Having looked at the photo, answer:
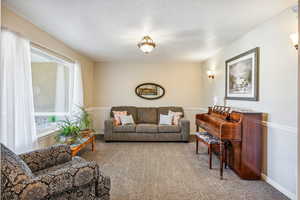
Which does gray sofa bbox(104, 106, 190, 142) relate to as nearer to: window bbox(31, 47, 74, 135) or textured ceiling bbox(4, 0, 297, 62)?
window bbox(31, 47, 74, 135)

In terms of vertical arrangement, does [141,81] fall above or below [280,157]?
above

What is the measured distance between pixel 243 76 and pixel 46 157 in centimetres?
328

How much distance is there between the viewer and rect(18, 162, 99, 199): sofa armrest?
1315 millimetres

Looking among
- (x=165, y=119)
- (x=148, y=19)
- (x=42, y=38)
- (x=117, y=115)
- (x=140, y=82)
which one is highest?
(x=148, y=19)

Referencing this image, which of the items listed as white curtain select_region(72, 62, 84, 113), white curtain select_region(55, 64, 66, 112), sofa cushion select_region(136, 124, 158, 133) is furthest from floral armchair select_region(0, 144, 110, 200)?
sofa cushion select_region(136, 124, 158, 133)

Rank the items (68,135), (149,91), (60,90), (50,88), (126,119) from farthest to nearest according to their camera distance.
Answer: (149,91) → (126,119) → (60,90) → (50,88) → (68,135)

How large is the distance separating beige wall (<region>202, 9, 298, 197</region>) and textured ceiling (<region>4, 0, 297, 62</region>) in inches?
8.9

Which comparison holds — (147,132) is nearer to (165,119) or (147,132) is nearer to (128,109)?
(165,119)

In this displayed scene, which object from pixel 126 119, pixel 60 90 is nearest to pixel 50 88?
pixel 60 90

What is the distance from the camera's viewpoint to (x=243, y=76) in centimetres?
321

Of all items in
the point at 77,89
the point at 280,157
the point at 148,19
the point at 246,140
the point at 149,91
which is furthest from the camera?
the point at 149,91

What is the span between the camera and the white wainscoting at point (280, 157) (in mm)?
2191

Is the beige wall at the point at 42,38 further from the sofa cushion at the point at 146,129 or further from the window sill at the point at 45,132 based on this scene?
the sofa cushion at the point at 146,129

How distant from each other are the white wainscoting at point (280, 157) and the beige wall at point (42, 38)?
3.80 meters
